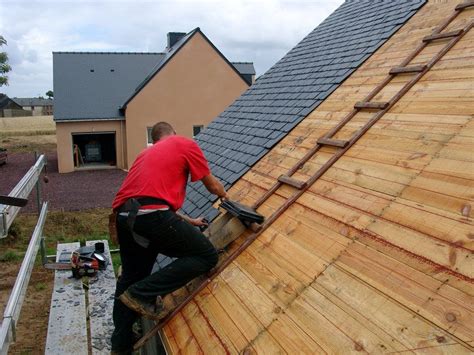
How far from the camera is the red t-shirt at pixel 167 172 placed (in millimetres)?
3672

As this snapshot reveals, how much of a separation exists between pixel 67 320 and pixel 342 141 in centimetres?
491

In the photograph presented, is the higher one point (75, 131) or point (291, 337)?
point (291, 337)

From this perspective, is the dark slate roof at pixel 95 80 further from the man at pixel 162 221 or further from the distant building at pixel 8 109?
the distant building at pixel 8 109

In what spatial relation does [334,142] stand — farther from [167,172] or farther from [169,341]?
[169,341]

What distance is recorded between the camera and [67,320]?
6547 mm

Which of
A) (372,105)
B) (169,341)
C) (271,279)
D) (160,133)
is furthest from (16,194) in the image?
(372,105)

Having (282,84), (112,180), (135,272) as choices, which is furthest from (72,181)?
(135,272)

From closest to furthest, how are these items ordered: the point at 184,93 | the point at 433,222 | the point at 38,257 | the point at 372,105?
the point at 433,222
the point at 372,105
the point at 38,257
the point at 184,93

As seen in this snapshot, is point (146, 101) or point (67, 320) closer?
point (67, 320)

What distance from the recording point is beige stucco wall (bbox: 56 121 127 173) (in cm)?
2477

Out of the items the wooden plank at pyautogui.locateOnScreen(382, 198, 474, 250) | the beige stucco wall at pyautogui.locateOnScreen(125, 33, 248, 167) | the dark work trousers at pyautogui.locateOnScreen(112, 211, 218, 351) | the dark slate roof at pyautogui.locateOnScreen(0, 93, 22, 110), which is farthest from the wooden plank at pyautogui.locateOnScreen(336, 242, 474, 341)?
the dark slate roof at pyautogui.locateOnScreen(0, 93, 22, 110)

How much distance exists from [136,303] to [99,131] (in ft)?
76.5

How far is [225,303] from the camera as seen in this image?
3484 millimetres

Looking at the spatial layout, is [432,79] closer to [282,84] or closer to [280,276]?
[280,276]
